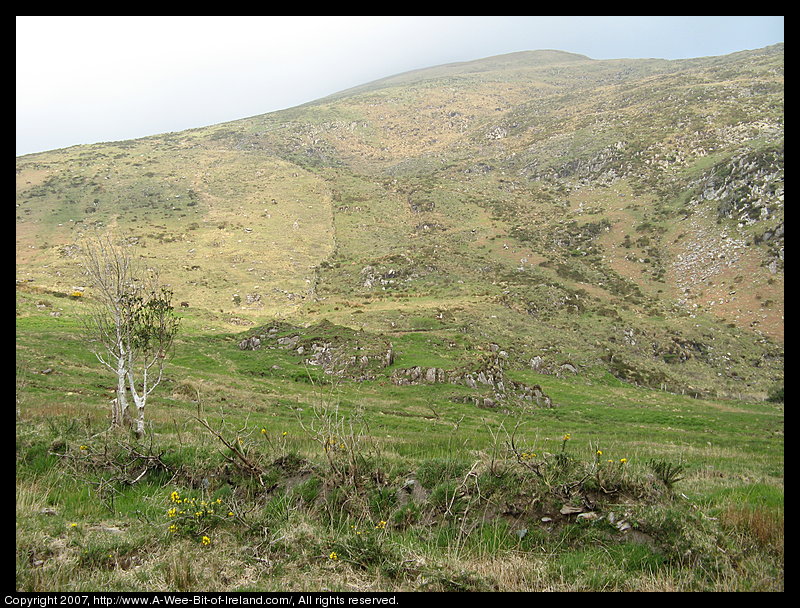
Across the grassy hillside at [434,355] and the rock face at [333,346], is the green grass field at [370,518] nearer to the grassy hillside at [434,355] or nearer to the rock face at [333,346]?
the grassy hillside at [434,355]

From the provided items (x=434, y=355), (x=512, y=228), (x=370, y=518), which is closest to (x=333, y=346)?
(x=434, y=355)

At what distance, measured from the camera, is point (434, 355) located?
116 feet

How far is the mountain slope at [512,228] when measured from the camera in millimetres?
45688

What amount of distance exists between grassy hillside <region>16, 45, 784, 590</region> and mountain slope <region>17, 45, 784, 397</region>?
587 millimetres

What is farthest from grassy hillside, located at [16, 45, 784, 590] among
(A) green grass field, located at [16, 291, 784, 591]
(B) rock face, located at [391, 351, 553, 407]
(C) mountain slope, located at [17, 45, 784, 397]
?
(C) mountain slope, located at [17, 45, 784, 397]

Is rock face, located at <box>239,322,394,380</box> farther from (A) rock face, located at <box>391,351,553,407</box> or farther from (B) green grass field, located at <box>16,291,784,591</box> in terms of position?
(B) green grass field, located at <box>16,291,784,591</box>

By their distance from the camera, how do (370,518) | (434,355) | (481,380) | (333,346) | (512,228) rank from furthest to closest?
(512,228) < (333,346) < (434,355) < (481,380) < (370,518)

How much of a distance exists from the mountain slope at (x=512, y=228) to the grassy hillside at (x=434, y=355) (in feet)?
1.93

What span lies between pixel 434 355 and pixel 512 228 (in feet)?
165

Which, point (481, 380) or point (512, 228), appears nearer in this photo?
point (481, 380)

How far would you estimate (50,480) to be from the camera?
8188 millimetres

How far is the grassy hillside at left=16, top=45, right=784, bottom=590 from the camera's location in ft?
19.7

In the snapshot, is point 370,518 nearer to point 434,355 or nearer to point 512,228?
point 434,355
